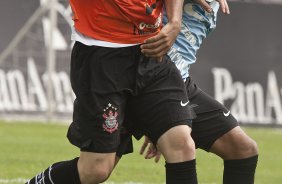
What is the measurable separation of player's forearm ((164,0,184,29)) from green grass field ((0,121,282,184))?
3033 millimetres

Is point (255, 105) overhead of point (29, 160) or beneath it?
beneath

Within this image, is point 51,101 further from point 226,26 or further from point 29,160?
point 29,160

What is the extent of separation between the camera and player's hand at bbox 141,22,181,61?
5562mm

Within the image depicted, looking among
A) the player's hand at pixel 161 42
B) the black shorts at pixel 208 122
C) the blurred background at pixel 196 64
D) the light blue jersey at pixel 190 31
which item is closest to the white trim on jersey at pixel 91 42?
the player's hand at pixel 161 42

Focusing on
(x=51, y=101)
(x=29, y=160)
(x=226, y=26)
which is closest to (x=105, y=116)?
(x=29, y=160)

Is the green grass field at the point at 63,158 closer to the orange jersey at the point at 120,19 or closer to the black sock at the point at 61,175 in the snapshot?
the black sock at the point at 61,175

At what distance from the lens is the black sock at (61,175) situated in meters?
5.96

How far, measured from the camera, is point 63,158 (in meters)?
10.6

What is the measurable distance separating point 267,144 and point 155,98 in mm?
7858

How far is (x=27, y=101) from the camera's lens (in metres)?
15.3

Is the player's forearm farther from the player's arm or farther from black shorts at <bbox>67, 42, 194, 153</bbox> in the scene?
black shorts at <bbox>67, 42, 194, 153</bbox>

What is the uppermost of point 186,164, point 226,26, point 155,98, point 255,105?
point 155,98

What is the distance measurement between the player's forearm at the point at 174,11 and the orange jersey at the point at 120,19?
0.29ft

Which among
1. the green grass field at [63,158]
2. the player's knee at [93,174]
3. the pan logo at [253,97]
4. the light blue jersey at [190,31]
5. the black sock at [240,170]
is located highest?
the light blue jersey at [190,31]
